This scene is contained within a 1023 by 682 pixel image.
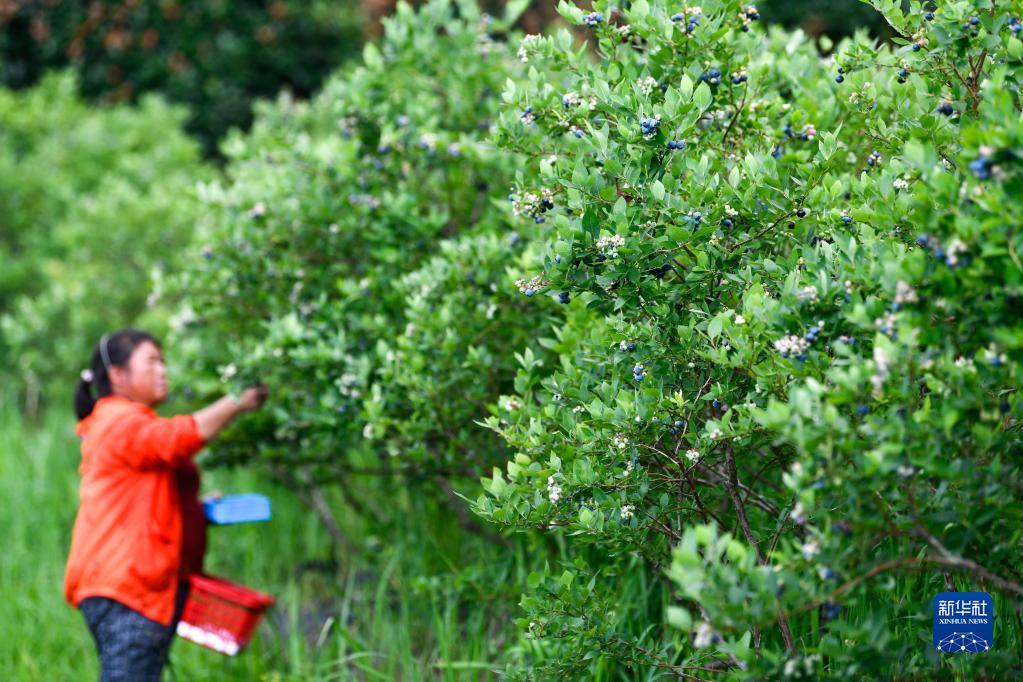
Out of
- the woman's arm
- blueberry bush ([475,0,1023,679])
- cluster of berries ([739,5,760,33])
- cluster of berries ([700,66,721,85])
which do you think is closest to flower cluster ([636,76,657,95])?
blueberry bush ([475,0,1023,679])

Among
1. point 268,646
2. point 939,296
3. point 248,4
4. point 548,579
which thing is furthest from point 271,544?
point 248,4

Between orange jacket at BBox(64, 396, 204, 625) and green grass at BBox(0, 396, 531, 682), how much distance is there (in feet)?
2.17

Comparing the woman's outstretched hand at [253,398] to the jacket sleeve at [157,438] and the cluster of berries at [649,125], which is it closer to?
the jacket sleeve at [157,438]

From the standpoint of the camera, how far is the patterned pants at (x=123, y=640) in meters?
3.43

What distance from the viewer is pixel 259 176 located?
4793 millimetres

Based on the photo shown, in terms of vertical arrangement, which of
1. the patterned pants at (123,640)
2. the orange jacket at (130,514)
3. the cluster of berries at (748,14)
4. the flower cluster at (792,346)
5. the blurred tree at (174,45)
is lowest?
the patterned pants at (123,640)

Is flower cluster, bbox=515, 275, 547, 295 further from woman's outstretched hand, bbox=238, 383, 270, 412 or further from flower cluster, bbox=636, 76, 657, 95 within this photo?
woman's outstretched hand, bbox=238, 383, 270, 412

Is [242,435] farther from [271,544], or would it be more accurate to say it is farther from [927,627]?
[927,627]

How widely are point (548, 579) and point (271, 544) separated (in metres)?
2.55

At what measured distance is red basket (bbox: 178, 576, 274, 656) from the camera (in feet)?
12.2

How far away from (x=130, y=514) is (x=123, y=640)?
1.36ft
